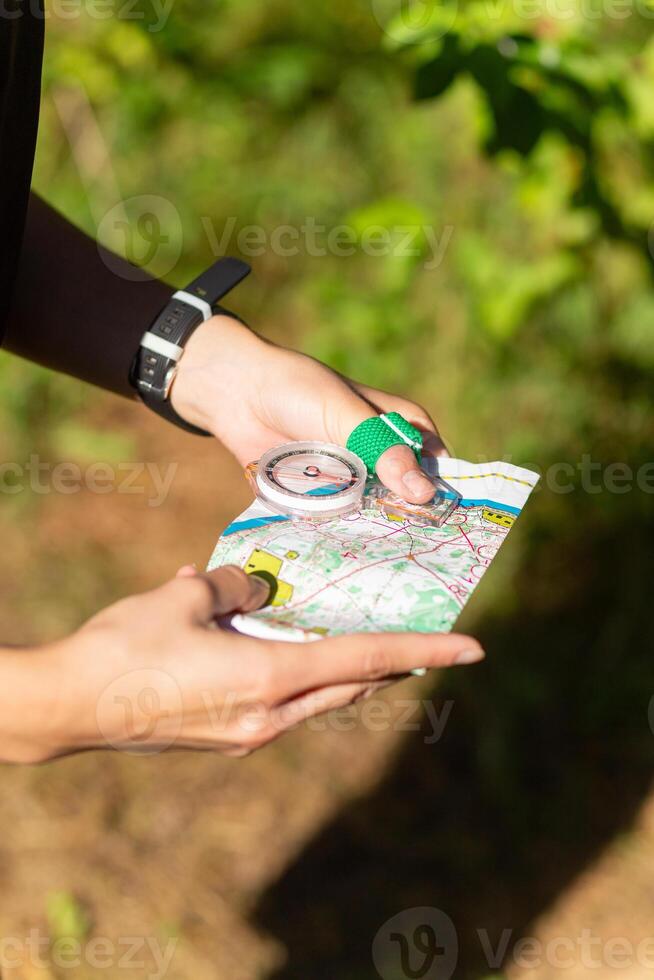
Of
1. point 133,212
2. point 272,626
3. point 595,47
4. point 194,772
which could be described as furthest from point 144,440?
point 272,626

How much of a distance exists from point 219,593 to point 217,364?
53 cm

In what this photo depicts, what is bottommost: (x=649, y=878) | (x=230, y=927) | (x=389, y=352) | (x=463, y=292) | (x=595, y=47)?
(x=230, y=927)

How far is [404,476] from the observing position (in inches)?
53.8

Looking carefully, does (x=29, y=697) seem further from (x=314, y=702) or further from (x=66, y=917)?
(x=66, y=917)

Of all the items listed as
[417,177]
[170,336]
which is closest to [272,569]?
[170,336]

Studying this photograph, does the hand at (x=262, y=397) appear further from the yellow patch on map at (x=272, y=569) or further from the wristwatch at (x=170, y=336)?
the yellow patch on map at (x=272, y=569)

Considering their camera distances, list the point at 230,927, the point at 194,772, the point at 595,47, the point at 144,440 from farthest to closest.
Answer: the point at 144,440, the point at 194,772, the point at 230,927, the point at 595,47

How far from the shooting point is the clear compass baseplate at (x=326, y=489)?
4.51 feet

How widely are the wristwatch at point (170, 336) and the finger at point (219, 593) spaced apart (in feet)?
1.52

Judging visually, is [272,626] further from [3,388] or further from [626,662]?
[3,388]

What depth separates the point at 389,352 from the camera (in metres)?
3.03

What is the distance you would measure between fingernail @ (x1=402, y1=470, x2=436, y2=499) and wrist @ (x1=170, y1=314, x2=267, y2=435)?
35cm

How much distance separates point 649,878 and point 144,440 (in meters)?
2.19

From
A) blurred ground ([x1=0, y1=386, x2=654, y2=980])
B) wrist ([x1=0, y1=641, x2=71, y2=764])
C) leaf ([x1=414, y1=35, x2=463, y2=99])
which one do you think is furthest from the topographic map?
blurred ground ([x1=0, y1=386, x2=654, y2=980])
